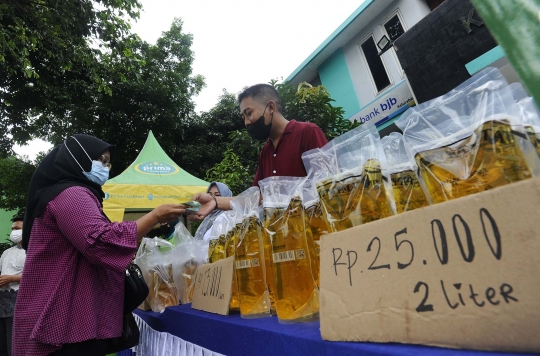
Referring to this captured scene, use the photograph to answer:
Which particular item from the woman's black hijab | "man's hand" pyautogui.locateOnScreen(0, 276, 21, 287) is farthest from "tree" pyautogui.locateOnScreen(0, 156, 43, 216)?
the woman's black hijab

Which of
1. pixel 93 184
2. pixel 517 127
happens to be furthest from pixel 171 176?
pixel 517 127

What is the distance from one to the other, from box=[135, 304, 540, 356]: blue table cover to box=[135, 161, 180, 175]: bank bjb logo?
11.8 feet

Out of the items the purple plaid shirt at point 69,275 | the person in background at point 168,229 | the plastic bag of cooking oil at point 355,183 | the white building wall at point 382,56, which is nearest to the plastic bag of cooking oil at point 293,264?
the plastic bag of cooking oil at point 355,183

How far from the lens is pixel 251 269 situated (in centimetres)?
91

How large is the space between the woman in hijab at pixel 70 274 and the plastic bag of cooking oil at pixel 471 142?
Answer: 3.43 feet

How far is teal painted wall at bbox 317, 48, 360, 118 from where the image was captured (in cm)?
705

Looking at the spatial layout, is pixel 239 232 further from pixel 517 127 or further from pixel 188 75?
pixel 188 75

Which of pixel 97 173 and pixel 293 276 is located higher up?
pixel 97 173

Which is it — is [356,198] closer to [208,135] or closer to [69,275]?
[69,275]

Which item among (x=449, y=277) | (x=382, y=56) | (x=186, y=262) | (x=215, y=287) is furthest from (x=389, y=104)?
(x=449, y=277)

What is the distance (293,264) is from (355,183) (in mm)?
256

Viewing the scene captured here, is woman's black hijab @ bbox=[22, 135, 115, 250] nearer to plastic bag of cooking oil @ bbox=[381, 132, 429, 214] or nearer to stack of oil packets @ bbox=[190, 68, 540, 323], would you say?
stack of oil packets @ bbox=[190, 68, 540, 323]

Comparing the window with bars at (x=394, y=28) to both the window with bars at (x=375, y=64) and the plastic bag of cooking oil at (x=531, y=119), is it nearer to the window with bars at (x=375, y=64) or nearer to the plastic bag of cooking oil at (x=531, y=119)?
the window with bars at (x=375, y=64)

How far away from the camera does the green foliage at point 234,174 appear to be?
5.21 metres
